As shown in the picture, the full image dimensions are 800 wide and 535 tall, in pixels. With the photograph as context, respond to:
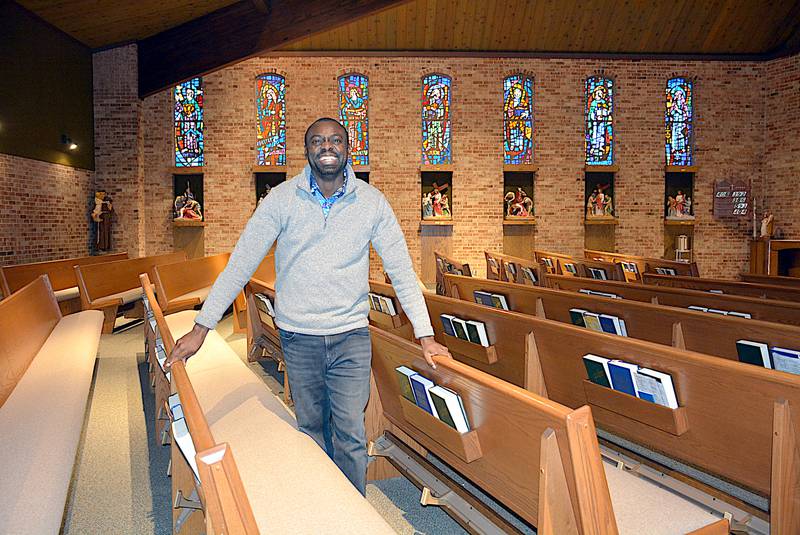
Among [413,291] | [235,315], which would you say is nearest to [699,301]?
[413,291]

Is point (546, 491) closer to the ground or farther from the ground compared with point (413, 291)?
closer to the ground

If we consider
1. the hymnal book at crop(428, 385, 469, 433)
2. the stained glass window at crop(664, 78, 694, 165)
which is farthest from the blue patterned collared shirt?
the stained glass window at crop(664, 78, 694, 165)

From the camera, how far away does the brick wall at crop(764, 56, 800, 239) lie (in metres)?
12.7

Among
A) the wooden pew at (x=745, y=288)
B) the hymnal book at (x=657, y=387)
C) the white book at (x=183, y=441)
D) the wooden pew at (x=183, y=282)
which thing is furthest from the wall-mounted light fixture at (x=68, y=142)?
the hymnal book at (x=657, y=387)

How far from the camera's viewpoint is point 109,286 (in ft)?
23.1

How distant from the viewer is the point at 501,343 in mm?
3199

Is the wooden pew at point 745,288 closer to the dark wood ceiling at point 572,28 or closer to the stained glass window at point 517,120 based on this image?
the stained glass window at point 517,120

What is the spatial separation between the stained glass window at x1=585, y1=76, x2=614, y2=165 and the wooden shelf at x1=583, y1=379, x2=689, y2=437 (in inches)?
455

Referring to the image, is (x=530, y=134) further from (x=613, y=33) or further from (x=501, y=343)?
(x=501, y=343)

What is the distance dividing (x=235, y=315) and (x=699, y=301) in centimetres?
495

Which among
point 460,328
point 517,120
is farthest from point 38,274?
point 517,120

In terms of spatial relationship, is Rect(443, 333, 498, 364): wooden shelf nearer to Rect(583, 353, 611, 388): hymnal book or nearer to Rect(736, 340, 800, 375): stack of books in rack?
Rect(583, 353, 611, 388): hymnal book

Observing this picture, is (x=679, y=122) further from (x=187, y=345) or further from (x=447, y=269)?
(x=187, y=345)

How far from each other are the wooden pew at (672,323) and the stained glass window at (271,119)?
9450 millimetres
